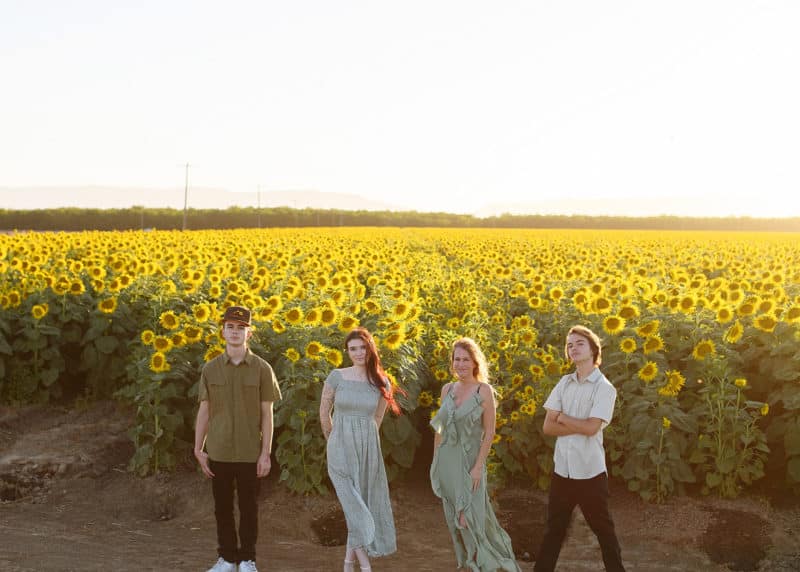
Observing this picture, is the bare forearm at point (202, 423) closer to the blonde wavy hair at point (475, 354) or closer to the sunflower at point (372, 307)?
the blonde wavy hair at point (475, 354)

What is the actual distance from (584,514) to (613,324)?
10.2 feet

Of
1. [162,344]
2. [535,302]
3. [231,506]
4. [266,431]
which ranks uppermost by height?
[535,302]

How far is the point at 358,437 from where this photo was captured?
231 inches

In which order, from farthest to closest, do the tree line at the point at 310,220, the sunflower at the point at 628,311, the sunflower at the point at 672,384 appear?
the tree line at the point at 310,220 → the sunflower at the point at 628,311 → the sunflower at the point at 672,384

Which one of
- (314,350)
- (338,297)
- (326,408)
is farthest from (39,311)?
(326,408)

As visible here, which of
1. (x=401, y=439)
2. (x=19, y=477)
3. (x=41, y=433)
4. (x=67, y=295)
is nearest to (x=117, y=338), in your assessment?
(x=67, y=295)

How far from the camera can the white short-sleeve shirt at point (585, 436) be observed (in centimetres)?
538

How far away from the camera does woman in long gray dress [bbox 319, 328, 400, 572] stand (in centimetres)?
580

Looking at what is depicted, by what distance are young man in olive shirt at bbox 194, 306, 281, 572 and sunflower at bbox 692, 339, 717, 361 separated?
388 centimetres

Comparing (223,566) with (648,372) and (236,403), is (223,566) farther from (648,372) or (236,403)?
(648,372)

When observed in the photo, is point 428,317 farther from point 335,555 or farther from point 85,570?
point 85,570

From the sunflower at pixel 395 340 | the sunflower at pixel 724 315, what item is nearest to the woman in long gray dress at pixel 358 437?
the sunflower at pixel 395 340

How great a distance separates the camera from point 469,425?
5762mm

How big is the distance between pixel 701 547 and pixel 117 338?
757 centimetres
